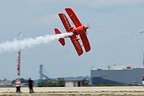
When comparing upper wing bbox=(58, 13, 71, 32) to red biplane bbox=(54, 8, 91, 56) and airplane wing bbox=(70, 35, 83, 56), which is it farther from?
airplane wing bbox=(70, 35, 83, 56)

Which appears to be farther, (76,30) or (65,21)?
(65,21)

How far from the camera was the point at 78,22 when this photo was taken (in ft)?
273

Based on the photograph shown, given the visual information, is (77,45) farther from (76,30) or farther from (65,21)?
(76,30)

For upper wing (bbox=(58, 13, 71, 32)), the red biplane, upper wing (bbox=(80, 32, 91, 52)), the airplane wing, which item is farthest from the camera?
the airplane wing

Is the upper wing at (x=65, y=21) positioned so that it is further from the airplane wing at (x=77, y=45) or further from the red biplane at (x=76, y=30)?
the airplane wing at (x=77, y=45)

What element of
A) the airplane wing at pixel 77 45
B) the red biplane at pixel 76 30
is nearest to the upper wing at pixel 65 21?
the red biplane at pixel 76 30

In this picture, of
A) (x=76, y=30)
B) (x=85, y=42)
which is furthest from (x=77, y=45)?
(x=76, y=30)

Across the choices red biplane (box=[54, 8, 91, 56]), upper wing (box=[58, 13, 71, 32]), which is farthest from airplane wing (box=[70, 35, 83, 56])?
upper wing (box=[58, 13, 71, 32])

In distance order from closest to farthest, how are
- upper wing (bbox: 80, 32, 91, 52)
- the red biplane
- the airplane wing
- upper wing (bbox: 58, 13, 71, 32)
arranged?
the red biplane
upper wing (bbox: 58, 13, 71, 32)
upper wing (bbox: 80, 32, 91, 52)
the airplane wing

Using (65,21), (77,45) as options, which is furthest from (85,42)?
(65,21)

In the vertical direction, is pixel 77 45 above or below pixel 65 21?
below

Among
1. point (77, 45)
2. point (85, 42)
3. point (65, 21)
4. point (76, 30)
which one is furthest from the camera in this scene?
point (77, 45)

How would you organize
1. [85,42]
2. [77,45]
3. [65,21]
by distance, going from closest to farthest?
[85,42] → [65,21] → [77,45]

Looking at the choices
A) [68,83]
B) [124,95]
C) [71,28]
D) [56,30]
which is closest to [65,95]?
[124,95]
